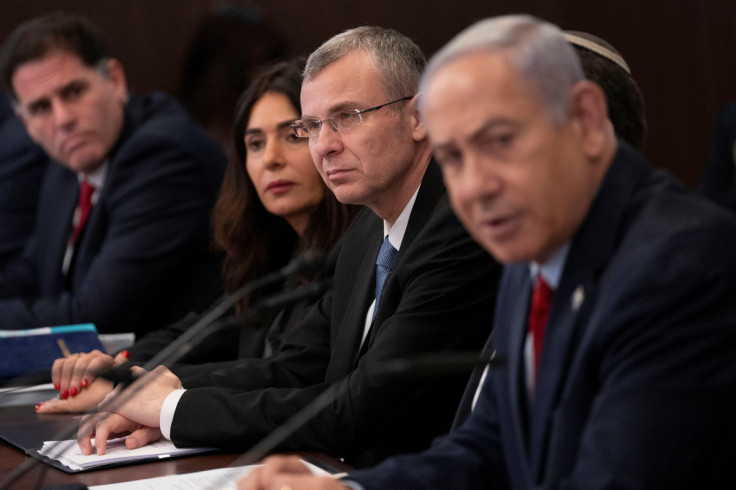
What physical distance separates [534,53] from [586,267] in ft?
0.98

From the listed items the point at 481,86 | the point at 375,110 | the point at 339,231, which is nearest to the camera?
the point at 481,86

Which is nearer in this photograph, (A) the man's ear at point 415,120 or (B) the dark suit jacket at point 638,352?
(B) the dark suit jacket at point 638,352

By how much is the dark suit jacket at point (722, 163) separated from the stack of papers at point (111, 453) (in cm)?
300

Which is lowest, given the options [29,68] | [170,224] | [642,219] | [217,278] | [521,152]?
[217,278]

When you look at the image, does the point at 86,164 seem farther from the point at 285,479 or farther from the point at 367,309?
the point at 285,479

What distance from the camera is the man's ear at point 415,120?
239 centimetres

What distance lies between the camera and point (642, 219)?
1.32m

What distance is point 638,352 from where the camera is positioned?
1.23m

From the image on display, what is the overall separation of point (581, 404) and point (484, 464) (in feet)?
0.99

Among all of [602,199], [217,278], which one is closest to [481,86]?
[602,199]

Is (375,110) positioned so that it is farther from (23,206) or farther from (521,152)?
(23,206)

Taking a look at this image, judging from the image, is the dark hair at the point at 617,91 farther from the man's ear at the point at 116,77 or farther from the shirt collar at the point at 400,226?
the man's ear at the point at 116,77

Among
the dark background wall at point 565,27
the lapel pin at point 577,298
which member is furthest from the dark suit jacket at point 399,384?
the dark background wall at point 565,27

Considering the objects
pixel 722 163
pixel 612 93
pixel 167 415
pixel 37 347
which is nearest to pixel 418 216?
pixel 612 93
